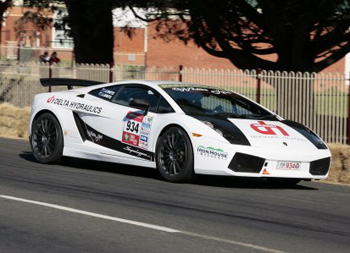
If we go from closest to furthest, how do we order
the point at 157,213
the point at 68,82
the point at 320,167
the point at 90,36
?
1. the point at 157,213
2. the point at 320,167
3. the point at 68,82
4. the point at 90,36

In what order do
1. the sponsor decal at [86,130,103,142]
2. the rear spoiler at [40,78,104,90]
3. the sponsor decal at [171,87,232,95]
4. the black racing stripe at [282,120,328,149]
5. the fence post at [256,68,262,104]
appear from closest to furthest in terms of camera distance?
the black racing stripe at [282,120,328,149], the sponsor decal at [171,87,232,95], the sponsor decal at [86,130,103,142], the rear spoiler at [40,78,104,90], the fence post at [256,68,262,104]

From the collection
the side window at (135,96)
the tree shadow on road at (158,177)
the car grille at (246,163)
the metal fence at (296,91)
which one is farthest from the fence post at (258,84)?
the car grille at (246,163)

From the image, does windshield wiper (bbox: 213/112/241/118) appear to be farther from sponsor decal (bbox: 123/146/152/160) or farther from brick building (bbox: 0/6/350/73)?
brick building (bbox: 0/6/350/73)

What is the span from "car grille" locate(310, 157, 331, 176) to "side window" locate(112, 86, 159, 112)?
2.20 m

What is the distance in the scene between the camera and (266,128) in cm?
1111

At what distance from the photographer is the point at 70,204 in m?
9.09

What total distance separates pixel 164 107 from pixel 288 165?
1.85 meters

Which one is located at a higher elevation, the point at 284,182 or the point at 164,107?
the point at 164,107

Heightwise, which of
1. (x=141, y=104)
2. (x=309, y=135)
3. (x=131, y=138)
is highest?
(x=141, y=104)

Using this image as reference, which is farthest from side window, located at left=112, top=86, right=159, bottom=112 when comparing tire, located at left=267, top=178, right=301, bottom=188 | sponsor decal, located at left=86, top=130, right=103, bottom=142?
tire, located at left=267, top=178, right=301, bottom=188

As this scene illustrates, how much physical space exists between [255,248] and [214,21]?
47.9ft

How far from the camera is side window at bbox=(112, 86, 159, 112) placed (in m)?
11.7

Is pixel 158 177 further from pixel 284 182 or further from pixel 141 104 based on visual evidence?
pixel 284 182

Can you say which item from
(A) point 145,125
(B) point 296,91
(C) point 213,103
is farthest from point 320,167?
(B) point 296,91
